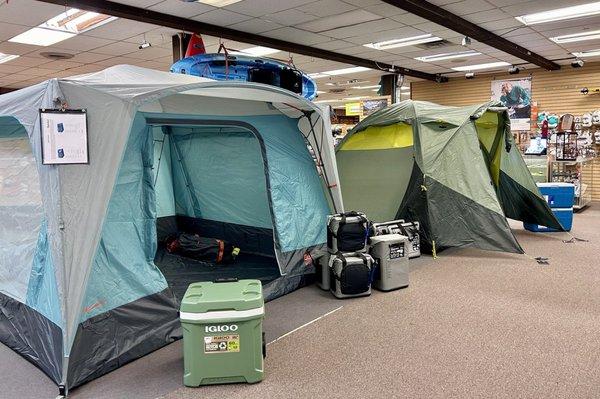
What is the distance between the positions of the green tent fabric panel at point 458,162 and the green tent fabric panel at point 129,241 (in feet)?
10.1

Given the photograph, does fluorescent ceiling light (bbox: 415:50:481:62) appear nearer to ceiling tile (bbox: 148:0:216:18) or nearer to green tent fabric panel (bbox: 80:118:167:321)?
ceiling tile (bbox: 148:0:216:18)

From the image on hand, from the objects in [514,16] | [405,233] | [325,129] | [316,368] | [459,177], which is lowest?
[316,368]

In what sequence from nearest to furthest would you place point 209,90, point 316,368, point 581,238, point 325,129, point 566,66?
point 316,368, point 209,90, point 325,129, point 581,238, point 566,66

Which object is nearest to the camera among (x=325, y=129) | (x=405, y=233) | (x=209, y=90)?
(x=209, y=90)

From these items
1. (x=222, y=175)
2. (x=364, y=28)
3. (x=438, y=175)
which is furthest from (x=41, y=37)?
(x=438, y=175)

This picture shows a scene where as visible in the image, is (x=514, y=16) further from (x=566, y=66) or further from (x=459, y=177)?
(x=566, y=66)

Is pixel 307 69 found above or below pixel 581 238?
above

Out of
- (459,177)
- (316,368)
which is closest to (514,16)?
(459,177)

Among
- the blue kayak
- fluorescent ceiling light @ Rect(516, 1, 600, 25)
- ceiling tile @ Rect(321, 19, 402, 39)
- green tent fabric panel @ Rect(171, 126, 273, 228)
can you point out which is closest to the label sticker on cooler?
green tent fabric panel @ Rect(171, 126, 273, 228)

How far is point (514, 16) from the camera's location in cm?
587

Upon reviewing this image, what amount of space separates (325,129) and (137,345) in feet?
7.71

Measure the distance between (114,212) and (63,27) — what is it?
444 centimetres

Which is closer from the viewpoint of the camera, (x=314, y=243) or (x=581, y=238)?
(x=314, y=243)

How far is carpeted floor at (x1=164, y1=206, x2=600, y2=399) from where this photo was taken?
2414 millimetres
